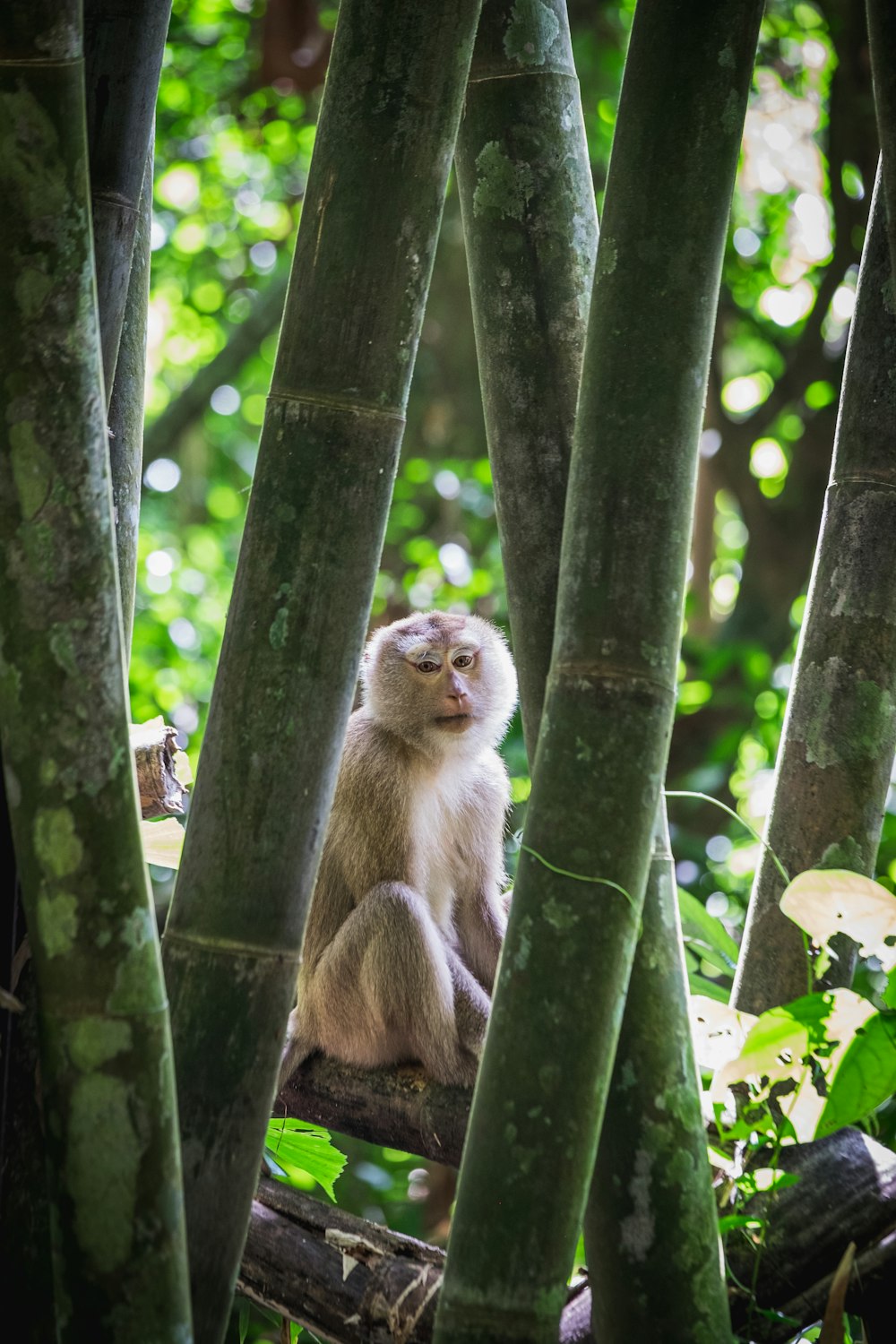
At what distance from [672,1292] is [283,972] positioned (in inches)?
27.7

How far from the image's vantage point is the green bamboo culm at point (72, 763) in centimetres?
163

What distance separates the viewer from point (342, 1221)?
2.65m

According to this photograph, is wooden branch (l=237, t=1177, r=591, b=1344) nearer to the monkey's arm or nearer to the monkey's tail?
the monkey's tail

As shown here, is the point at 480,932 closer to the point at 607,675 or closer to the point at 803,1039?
the point at 803,1039

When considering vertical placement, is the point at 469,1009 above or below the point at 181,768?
below

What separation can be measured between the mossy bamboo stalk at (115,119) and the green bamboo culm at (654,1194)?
1208 millimetres

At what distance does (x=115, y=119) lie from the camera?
212cm

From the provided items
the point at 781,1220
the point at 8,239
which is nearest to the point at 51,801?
the point at 8,239

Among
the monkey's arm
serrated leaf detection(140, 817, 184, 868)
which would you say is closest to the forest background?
the monkey's arm

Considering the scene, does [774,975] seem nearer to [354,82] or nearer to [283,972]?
[283,972]

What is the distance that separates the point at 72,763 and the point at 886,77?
1.56m

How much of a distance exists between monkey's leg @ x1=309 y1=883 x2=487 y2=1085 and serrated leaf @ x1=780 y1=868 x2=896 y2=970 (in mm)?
1598

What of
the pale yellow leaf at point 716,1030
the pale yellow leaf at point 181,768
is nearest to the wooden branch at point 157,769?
the pale yellow leaf at point 181,768

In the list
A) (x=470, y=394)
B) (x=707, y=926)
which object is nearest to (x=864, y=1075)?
(x=707, y=926)
